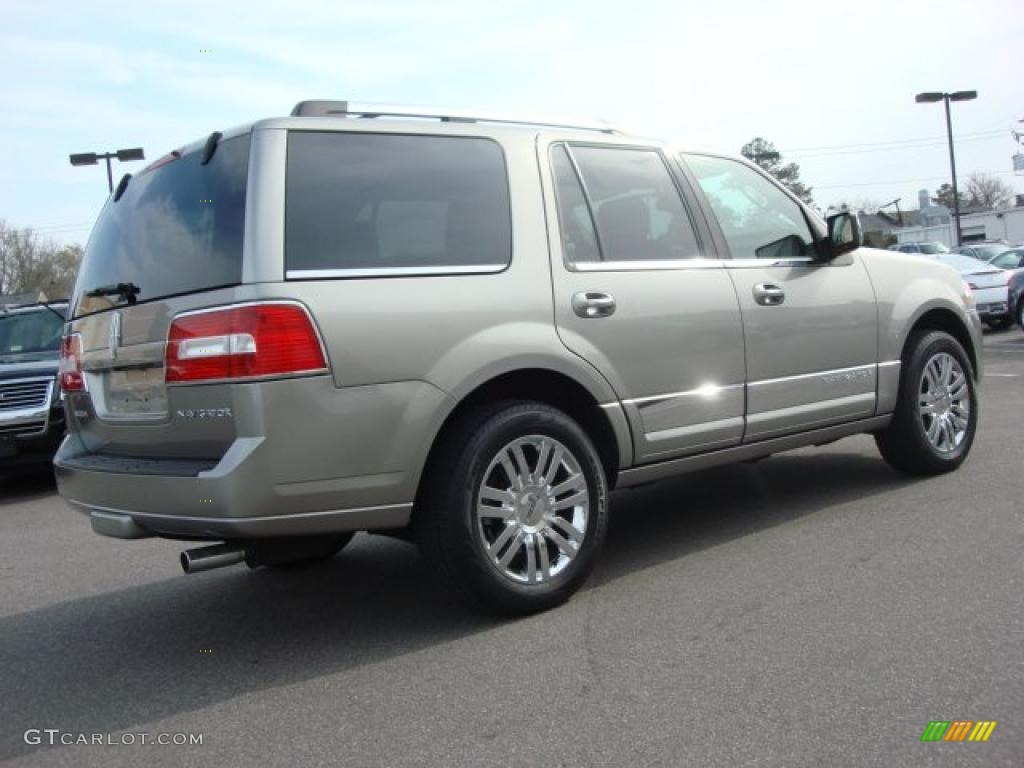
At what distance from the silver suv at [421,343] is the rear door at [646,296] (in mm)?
12

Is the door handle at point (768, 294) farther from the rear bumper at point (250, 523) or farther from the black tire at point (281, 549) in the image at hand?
the black tire at point (281, 549)

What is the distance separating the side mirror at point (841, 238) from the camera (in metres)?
5.05

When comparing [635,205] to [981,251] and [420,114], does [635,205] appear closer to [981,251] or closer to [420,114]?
[420,114]

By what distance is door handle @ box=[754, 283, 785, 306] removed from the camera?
462 cm

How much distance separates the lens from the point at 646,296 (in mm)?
4145

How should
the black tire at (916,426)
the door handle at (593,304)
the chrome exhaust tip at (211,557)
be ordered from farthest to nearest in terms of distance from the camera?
1. the black tire at (916,426)
2. the door handle at (593,304)
3. the chrome exhaust tip at (211,557)

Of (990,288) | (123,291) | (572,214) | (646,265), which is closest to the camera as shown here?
(123,291)

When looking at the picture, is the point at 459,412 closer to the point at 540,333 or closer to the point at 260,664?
the point at 540,333

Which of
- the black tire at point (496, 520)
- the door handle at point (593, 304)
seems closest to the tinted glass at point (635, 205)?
the door handle at point (593, 304)

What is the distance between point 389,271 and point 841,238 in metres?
2.79

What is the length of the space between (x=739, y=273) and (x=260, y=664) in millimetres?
2836

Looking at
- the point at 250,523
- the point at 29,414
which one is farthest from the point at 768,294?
the point at 29,414

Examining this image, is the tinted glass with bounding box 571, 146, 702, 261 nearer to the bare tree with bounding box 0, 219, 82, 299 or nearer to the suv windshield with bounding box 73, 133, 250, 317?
the suv windshield with bounding box 73, 133, 250, 317

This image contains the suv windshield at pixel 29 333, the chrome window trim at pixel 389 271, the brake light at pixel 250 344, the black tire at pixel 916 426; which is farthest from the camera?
the suv windshield at pixel 29 333
